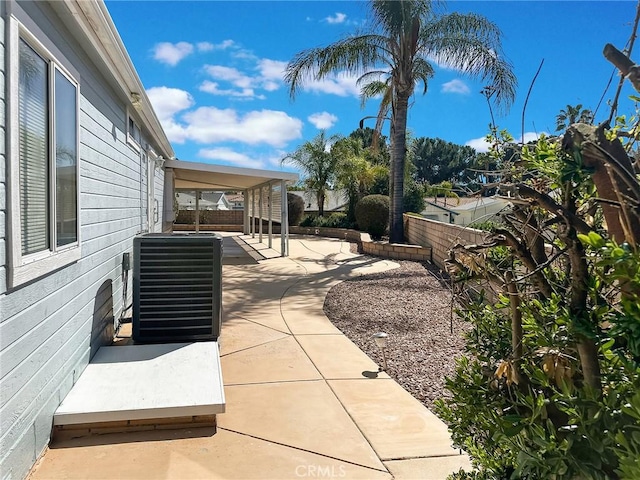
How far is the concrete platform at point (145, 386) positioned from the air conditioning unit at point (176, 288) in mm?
253

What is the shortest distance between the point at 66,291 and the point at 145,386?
2.97 ft

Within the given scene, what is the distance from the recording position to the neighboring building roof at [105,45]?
320 centimetres

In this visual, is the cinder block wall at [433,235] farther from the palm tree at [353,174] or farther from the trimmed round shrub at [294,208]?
the trimmed round shrub at [294,208]

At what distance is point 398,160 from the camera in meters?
14.9

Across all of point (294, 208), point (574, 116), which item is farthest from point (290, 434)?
point (294, 208)

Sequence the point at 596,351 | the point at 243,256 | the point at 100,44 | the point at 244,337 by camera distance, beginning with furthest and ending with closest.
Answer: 1. the point at 243,256
2. the point at 244,337
3. the point at 100,44
4. the point at 596,351

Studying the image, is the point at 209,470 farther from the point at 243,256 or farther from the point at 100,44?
the point at 243,256

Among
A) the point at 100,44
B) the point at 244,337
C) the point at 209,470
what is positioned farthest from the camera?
the point at 244,337

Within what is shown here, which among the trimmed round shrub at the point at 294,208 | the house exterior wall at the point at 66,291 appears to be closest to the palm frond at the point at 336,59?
the house exterior wall at the point at 66,291

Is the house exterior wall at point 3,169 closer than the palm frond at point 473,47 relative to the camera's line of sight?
Yes

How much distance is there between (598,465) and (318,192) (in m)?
24.8

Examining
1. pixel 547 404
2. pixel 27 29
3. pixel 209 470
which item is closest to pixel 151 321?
pixel 209 470

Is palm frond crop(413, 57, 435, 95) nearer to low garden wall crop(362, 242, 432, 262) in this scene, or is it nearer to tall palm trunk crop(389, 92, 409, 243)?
tall palm trunk crop(389, 92, 409, 243)

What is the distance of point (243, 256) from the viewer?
14.2 metres
